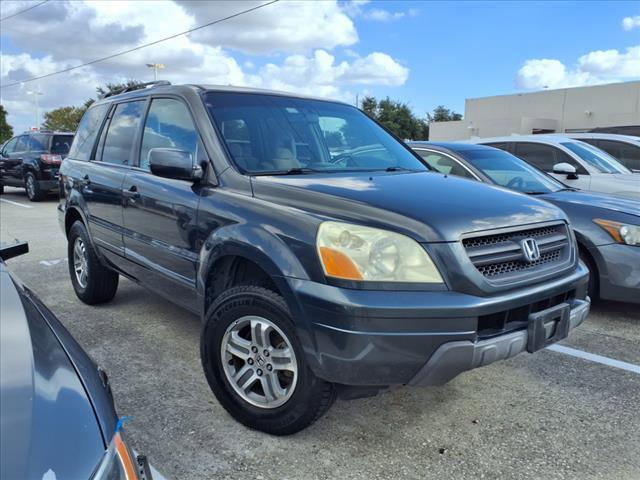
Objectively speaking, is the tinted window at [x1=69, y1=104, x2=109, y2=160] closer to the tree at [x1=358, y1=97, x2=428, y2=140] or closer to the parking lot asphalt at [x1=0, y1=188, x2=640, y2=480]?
the parking lot asphalt at [x1=0, y1=188, x2=640, y2=480]

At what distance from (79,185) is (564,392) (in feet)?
13.7

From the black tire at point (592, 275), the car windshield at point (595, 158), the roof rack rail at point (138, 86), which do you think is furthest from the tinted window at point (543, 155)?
the roof rack rail at point (138, 86)

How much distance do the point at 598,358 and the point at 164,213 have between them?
317 centimetres

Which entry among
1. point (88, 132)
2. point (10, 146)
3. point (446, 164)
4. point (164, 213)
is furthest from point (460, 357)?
point (10, 146)

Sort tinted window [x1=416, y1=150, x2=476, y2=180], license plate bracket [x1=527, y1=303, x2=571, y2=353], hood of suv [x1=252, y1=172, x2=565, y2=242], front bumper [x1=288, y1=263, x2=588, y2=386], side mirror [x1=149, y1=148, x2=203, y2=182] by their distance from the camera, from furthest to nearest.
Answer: tinted window [x1=416, y1=150, x2=476, y2=180], side mirror [x1=149, y1=148, x2=203, y2=182], license plate bracket [x1=527, y1=303, x2=571, y2=353], hood of suv [x1=252, y1=172, x2=565, y2=242], front bumper [x1=288, y1=263, x2=588, y2=386]

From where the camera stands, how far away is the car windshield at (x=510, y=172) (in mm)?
5484

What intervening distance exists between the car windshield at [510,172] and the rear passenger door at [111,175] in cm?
339

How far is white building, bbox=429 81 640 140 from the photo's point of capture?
105 ft

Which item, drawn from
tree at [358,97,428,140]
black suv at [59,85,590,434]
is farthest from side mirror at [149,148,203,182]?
tree at [358,97,428,140]

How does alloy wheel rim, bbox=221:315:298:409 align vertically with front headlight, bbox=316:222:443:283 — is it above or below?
below

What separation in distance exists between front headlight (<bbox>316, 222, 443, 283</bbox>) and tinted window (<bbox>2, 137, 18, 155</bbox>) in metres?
15.7

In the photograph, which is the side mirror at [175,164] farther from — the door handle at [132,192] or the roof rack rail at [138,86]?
the roof rack rail at [138,86]

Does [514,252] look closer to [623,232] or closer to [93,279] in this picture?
[623,232]

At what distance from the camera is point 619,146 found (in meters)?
9.04
